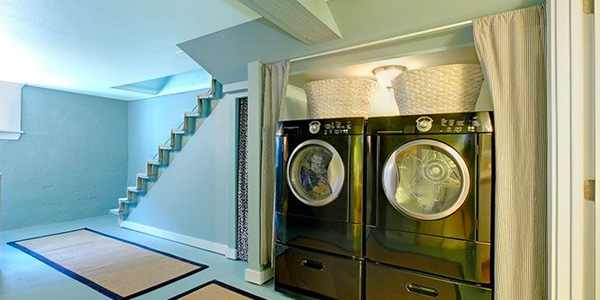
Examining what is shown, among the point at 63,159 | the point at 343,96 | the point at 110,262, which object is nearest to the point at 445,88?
the point at 343,96

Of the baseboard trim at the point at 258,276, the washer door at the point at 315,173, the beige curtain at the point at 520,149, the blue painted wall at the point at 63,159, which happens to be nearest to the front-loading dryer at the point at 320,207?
the washer door at the point at 315,173

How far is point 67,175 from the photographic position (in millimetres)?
4930

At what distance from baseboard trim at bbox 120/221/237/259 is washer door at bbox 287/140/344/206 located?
1471 mm

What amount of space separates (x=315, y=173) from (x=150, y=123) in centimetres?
436

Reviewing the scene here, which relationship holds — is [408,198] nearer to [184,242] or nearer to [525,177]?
[525,177]

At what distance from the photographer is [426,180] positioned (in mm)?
1822

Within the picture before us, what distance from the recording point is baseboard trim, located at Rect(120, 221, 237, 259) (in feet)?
11.0

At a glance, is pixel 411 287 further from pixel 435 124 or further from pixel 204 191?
pixel 204 191

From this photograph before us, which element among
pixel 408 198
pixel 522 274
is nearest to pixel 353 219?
pixel 408 198

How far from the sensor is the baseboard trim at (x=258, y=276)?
256 centimetres
